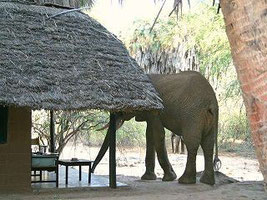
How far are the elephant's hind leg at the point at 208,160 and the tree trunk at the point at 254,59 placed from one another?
8747mm

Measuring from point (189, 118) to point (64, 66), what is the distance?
276 centimetres

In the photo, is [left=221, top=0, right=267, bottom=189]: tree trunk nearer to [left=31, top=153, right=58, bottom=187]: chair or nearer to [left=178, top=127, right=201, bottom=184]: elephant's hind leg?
[left=31, top=153, right=58, bottom=187]: chair

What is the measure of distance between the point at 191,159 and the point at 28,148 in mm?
3279

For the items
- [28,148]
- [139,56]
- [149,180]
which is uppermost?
[139,56]

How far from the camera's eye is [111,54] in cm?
993

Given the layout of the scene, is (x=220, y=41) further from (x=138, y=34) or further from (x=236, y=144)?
(x=236, y=144)

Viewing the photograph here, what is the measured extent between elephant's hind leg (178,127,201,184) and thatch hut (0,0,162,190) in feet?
4.74

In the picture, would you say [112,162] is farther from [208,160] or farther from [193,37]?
[193,37]

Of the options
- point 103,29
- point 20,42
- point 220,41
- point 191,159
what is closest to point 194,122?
point 191,159

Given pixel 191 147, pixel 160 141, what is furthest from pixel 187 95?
pixel 160 141

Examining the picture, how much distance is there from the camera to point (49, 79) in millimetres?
8617

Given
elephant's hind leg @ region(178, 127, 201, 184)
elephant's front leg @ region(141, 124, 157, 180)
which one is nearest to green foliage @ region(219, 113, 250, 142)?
elephant's front leg @ region(141, 124, 157, 180)

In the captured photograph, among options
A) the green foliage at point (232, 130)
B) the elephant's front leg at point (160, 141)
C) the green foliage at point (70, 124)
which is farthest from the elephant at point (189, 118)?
the green foliage at point (232, 130)

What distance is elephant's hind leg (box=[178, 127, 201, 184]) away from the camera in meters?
10.2
